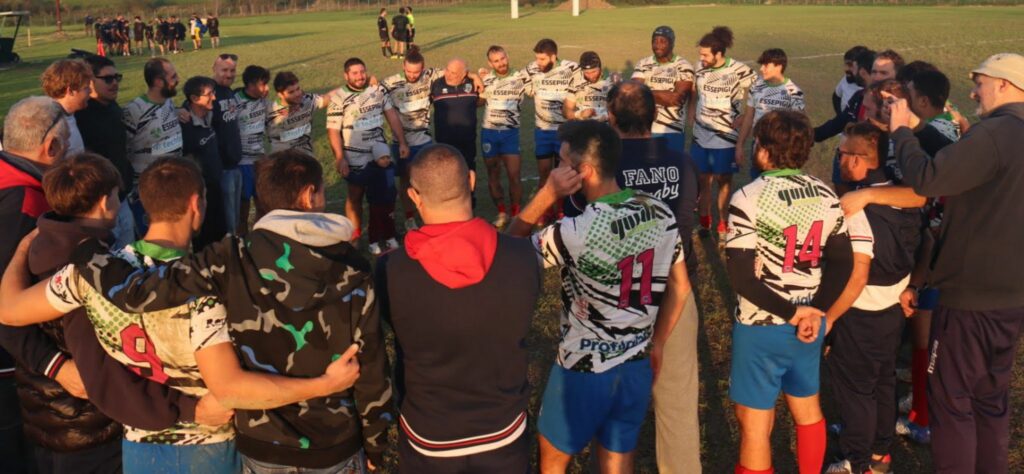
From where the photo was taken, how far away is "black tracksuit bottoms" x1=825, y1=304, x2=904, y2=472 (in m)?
4.80

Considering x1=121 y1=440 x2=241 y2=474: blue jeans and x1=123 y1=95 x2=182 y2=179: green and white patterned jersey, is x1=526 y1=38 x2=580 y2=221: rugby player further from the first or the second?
x1=121 y1=440 x2=241 y2=474: blue jeans

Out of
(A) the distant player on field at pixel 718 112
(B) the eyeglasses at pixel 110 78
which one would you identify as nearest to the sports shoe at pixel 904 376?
(A) the distant player on field at pixel 718 112

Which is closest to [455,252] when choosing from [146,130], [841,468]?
[841,468]

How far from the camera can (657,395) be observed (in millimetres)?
4625

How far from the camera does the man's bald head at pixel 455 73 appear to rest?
1005 centimetres

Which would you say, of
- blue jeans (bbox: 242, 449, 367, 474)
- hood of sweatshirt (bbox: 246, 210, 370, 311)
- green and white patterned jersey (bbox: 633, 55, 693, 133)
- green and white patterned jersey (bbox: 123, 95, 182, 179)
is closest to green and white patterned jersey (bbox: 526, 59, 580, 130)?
green and white patterned jersey (bbox: 633, 55, 693, 133)

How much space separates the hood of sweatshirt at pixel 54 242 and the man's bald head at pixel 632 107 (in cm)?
278

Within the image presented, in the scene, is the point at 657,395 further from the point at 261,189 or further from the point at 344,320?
the point at 261,189

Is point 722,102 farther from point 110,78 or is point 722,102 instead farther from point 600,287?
point 110,78

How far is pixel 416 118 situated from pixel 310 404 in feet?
24.0

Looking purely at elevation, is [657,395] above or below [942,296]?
below

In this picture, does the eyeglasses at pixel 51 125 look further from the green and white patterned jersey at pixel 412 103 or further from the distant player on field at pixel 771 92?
the distant player on field at pixel 771 92

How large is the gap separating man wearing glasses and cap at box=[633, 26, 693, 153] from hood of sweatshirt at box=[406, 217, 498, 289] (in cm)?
723

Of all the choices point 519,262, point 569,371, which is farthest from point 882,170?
point 519,262
